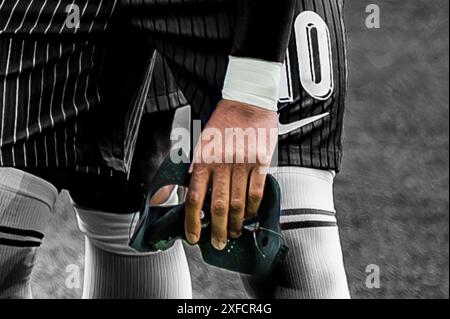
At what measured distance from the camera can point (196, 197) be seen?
113cm

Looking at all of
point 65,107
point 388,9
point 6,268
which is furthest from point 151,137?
point 388,9

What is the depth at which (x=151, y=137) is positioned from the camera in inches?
62.9

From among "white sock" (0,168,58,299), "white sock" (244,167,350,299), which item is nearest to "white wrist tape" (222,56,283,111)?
"white sock" (244,167,350,299)

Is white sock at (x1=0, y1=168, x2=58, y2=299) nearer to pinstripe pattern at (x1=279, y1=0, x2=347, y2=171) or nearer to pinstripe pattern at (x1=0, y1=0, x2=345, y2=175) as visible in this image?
pinstripe pattern at (x1=0, y1=0, x2=345, y2=175)

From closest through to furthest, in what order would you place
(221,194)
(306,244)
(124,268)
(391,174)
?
(221,194), (306,244), (124,268), (391,174)

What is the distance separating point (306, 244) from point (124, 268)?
0.45 meters

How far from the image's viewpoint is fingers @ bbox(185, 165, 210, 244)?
3.71 feet

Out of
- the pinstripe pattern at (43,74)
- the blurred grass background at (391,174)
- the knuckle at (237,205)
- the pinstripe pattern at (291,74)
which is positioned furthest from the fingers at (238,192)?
the blurred grass background at (391,174)

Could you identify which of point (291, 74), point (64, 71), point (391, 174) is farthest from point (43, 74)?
point (391, 174)

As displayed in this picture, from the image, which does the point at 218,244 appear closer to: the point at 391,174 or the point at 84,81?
the point at 84,81

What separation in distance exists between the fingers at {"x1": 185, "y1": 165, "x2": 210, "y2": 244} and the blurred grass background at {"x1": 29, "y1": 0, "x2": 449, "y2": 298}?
4.88 feet

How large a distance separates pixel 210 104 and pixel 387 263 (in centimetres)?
172

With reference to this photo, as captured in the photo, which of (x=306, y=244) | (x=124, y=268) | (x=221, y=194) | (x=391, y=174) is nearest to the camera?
(x=221, y=194)

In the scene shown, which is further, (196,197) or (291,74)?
(291,74)
